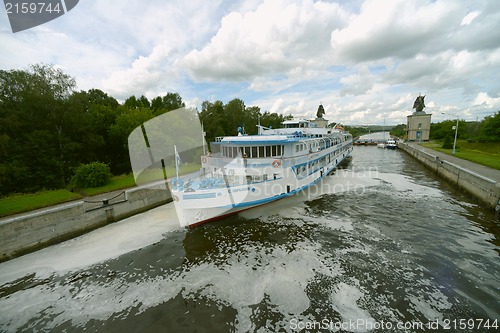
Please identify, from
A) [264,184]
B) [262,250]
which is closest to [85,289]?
[262,250]

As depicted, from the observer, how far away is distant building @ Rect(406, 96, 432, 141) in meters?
87.5

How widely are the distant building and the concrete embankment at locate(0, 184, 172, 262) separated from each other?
4199 inches

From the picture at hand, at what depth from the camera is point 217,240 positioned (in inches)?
563

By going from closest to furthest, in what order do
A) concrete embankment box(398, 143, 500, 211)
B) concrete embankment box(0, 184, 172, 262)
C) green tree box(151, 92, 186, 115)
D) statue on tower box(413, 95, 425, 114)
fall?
concrete embankment box(0, 184, 172, 262)
concrete embankment box(398, 143, 500, 211)
green tree box(151, 92, 186, 115)
statue on tower box(413, 95, 425, 114)

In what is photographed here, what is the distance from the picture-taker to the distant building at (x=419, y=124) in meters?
87.5

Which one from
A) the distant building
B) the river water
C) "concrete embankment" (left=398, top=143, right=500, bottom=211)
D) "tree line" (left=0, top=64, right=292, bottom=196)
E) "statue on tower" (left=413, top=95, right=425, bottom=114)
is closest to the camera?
the river water

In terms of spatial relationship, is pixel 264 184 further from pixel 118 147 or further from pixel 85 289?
pixel 118 147

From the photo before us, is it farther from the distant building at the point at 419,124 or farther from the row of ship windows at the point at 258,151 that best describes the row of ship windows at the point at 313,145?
the distant building at the point at 419,124

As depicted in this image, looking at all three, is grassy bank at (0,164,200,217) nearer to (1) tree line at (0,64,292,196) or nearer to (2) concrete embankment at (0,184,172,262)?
(2) concrete embankment at (0,184,172,262)

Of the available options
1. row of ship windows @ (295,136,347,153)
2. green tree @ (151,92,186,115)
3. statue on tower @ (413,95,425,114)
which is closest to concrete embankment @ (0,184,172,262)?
row of ship windows @ (295,136,347,153)

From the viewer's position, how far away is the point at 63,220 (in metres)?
14.8

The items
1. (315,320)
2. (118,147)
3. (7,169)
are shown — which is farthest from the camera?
(118,147)

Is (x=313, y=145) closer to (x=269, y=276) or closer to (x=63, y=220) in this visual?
(x=269, y=276)

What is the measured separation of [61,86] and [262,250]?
30.5m
